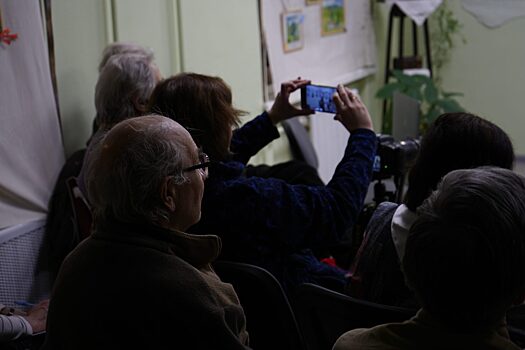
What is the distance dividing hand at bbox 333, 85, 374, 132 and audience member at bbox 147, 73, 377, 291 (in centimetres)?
6

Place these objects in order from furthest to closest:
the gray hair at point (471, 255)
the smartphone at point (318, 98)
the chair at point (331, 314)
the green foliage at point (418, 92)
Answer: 1. the green foliage at point (418, 92)
2. the smartphone at point (318, 98)
3. the chair at point (331, 314)
4. the gray hair at point (471, 255)

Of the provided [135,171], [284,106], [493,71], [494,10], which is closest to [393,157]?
[284,106]

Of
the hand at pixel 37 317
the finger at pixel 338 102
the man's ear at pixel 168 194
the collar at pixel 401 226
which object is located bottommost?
the hand at pixel 37 317

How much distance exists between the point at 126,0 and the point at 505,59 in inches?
140

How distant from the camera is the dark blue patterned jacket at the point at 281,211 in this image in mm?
1932

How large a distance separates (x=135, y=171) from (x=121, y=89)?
1277 mm

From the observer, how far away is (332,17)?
Result: 16.1 feet

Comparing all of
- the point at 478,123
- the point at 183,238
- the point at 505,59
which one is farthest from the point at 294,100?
the point at 183,238

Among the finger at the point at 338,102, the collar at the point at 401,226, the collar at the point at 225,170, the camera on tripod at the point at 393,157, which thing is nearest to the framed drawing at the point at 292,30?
the camera on tripod at the point at 393,157

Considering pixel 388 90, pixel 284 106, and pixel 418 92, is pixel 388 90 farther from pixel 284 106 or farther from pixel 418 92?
pixel 284 106

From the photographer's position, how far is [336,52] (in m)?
5.00

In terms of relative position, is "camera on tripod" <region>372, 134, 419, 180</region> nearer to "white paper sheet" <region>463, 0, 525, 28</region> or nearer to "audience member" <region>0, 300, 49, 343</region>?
"audience member" <region>0, 300, 49, 343</region>

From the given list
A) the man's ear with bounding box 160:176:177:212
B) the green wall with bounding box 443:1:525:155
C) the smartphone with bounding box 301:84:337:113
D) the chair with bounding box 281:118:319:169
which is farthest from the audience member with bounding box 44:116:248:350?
the green wall with bounding box 443:1:525:155

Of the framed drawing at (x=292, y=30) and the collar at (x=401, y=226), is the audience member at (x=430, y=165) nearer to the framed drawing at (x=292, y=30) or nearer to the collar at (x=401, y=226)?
the collar at (x=401, y=226)
